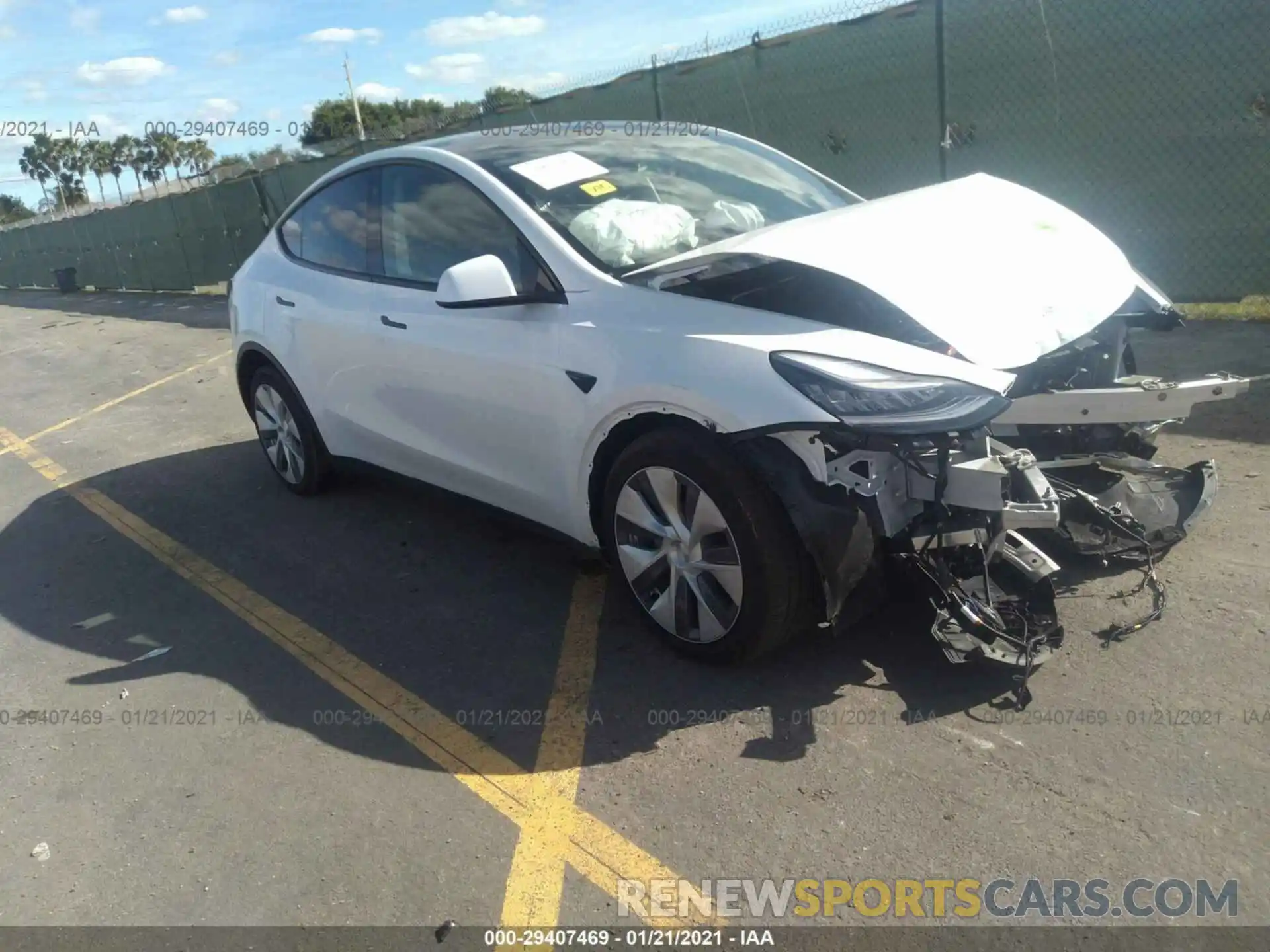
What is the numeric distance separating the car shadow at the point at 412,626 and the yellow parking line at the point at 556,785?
48 mm

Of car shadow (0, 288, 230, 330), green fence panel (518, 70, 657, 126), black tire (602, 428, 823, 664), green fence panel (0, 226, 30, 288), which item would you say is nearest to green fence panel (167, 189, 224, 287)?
car shadow (0, 288, 230, 330)

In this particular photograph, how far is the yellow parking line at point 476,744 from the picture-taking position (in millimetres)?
2658

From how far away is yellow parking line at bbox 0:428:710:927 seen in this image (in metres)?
2.66

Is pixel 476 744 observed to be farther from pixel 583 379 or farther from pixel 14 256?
pixel 14 256

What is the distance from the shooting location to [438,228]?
418cm

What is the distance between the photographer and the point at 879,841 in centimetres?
259

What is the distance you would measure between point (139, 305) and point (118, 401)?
1277cm

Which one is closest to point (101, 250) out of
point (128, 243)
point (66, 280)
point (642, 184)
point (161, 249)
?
point (128, 243)

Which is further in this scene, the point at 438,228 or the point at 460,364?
the point at 438,228

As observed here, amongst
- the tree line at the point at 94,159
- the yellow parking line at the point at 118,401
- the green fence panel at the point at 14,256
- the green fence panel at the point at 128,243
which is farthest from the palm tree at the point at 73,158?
the yellow parking line at the point at 118,401

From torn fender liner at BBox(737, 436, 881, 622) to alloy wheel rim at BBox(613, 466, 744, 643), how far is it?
227 mm

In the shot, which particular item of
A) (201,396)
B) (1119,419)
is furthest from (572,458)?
(201,396)

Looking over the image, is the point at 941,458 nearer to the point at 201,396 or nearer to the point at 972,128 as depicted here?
the point at 972,128

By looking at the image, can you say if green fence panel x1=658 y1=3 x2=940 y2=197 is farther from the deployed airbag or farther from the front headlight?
the front headlight
